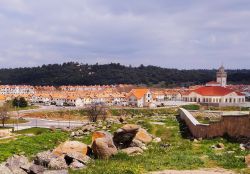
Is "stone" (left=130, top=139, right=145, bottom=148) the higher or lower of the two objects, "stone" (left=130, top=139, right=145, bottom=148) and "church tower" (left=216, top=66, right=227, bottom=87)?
the lower

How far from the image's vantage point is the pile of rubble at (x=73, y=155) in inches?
627

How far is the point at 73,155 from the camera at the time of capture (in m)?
17.7

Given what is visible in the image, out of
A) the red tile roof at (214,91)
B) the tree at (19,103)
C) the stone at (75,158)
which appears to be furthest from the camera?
the tree at (19,103)

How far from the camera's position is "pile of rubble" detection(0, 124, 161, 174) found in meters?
15.9

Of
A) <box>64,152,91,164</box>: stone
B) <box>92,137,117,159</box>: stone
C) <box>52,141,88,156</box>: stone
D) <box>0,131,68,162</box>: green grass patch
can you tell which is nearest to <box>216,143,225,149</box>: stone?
<box>92,137,117,159</box>: stone

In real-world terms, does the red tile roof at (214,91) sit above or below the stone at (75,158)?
above

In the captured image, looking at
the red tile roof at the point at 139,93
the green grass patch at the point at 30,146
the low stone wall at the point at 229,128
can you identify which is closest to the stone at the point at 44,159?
the green grass patch at the point at 30,146

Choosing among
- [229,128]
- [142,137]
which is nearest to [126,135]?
[142,137]

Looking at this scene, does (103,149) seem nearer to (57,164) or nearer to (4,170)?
(57,164)

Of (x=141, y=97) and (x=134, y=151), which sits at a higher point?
(x=134, y=151)

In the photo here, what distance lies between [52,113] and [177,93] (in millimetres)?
50093

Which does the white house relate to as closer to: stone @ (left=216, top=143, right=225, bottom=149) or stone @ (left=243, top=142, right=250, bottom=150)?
stone @ (left=216, top=143, right=225, bottom=149)

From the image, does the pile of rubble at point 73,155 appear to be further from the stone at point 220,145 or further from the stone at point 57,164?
the stone at point 220,145

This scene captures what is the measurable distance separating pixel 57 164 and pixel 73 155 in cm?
123
